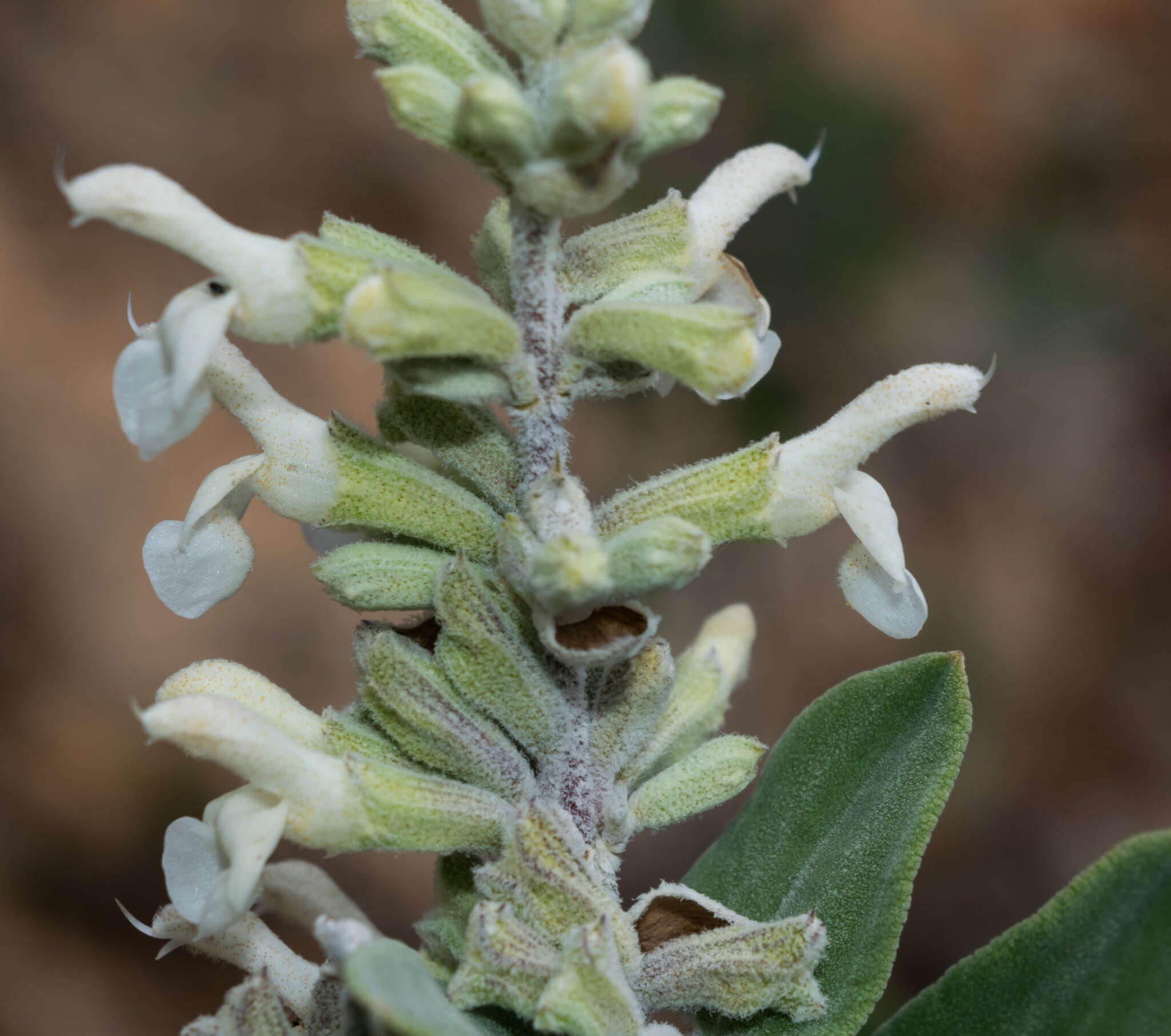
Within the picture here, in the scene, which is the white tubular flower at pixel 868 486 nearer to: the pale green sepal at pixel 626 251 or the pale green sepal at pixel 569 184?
the pale green sepal at pixel 626 251

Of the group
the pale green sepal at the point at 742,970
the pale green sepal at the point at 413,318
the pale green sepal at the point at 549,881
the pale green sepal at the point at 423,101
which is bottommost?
the pale green sepal at the point at 742,970

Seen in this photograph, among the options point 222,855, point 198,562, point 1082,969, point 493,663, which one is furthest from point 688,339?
point 1082,969

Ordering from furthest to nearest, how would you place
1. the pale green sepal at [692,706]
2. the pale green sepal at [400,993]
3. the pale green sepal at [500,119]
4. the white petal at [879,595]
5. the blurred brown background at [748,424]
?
the blurred brown background at [748,424] < the pale green sepal at [692,706] < the white petal at [879,595] < the pale green sepal at [500,119] < the pale green sepal at [400,993]

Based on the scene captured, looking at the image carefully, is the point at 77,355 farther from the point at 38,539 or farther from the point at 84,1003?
the point at 84,1003

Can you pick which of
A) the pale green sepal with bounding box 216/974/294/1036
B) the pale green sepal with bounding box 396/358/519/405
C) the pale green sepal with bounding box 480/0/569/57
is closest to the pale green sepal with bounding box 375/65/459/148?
the pale green sepal with bounding box 480/0/569/57

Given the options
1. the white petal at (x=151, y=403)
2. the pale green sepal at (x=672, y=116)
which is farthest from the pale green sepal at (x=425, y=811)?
the pale green sepal at (x=672, y=116)

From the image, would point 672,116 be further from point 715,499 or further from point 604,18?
point 715,499

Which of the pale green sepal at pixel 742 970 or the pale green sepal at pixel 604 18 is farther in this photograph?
the pale green sepal at pixel 742 970
